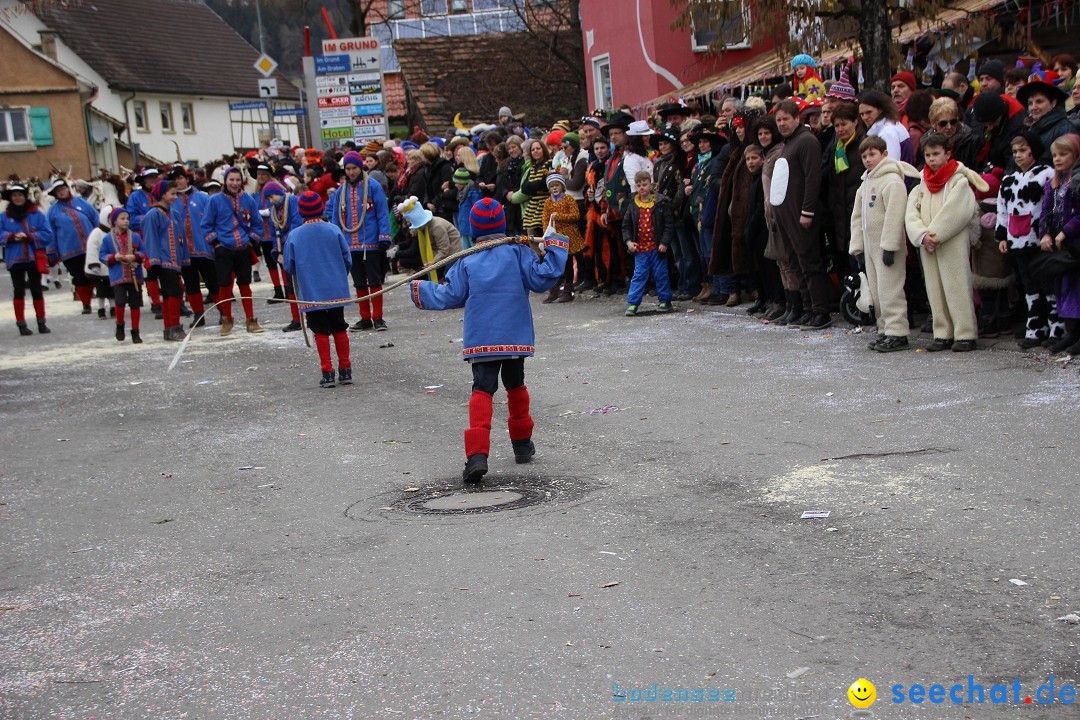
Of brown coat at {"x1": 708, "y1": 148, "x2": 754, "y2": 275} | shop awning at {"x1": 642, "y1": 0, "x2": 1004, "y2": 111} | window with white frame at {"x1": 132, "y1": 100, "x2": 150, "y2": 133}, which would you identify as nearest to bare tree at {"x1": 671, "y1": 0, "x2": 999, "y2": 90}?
shop awning at {"x1": 642, "y1": 0, "x2": 1004, "y2": 111}

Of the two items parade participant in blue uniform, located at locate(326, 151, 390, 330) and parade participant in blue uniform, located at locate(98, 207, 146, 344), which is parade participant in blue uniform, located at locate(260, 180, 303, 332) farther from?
parade participant in blue uniform, located at locate(98, 207, 146, 344)

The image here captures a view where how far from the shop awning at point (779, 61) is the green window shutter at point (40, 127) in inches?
1319

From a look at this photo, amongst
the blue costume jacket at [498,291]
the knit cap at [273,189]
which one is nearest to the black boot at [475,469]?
the blue costume jacket at [498,291]

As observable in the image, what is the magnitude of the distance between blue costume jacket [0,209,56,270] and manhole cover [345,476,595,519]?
40.2 ft

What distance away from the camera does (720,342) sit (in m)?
12.1

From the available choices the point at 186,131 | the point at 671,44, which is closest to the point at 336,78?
the point at 671,44

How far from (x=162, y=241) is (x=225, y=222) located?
82cm

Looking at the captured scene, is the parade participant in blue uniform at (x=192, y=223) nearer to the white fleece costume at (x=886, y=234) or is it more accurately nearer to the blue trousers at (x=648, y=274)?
the blue trousers at (x=648, y=274)

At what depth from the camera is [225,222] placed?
16.0m

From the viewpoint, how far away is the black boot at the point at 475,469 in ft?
24.5

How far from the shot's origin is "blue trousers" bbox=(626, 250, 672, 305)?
14.4m

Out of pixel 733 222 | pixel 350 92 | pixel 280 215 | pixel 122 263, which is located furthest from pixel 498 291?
pixel 350 92

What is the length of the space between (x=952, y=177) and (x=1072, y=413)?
3.00m

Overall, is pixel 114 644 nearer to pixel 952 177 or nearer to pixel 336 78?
pixel 952 177
